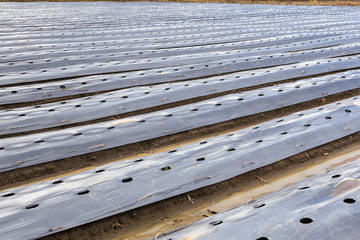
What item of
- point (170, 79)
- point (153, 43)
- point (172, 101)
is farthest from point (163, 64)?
point (153, 43)

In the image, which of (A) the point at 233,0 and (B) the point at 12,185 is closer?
(B) the point at 12,185

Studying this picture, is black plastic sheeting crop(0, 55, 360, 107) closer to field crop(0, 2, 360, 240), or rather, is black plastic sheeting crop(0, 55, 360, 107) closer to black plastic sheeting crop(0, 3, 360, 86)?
field crop(0, 2, 360, 240)

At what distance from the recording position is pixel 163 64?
17.1 ft

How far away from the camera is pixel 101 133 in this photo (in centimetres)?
296

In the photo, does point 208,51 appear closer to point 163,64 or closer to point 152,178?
point 163,64

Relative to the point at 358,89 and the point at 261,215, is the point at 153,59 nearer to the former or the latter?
the point at 358,89

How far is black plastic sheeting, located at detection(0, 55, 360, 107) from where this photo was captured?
12.8ft

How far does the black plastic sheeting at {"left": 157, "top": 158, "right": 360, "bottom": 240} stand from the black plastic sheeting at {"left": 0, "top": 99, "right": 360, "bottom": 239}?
3cm

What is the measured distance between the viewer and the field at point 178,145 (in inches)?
72.6

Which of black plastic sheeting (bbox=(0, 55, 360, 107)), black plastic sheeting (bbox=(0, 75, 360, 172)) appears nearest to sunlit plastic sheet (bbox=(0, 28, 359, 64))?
black plastic sheeting (bbox=(0, 55, 360, 107))

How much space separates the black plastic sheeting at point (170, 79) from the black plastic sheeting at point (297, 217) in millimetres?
2159

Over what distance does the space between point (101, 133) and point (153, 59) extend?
2.73 metres

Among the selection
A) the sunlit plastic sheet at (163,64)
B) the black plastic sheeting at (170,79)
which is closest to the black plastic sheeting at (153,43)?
the sunlit plastic sheet at (163,64)

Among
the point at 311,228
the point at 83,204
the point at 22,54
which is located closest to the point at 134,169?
the point at 83,204
